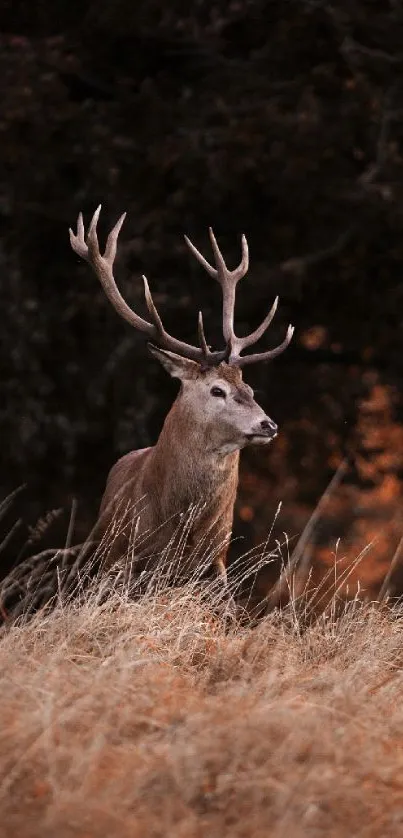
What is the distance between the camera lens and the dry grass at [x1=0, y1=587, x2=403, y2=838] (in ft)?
12.5

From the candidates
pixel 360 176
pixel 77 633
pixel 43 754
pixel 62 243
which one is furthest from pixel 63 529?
pixel 43 754

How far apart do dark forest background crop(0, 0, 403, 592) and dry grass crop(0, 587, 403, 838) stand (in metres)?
7.23

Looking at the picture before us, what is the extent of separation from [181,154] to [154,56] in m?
1.28

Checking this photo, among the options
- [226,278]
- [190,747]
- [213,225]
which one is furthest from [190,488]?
[213,225]

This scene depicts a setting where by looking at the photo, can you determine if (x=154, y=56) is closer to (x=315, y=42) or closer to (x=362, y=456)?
(x=315, y=42)

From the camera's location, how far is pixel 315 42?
43.3 ft

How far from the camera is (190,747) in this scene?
3.99 metres

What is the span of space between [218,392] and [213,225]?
5547mm

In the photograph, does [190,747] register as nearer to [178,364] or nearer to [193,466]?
[193,466]

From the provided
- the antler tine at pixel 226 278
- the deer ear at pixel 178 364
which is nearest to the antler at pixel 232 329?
the antler tine at pixel 226 278

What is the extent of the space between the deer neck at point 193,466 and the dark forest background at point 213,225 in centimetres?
439

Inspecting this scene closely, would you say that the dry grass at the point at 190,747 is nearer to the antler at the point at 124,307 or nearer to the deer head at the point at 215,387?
the deer head at the point at 215,387

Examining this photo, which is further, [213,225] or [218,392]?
[213,225]

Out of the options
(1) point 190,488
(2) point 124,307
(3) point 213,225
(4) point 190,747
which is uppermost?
(4) point 190,747
